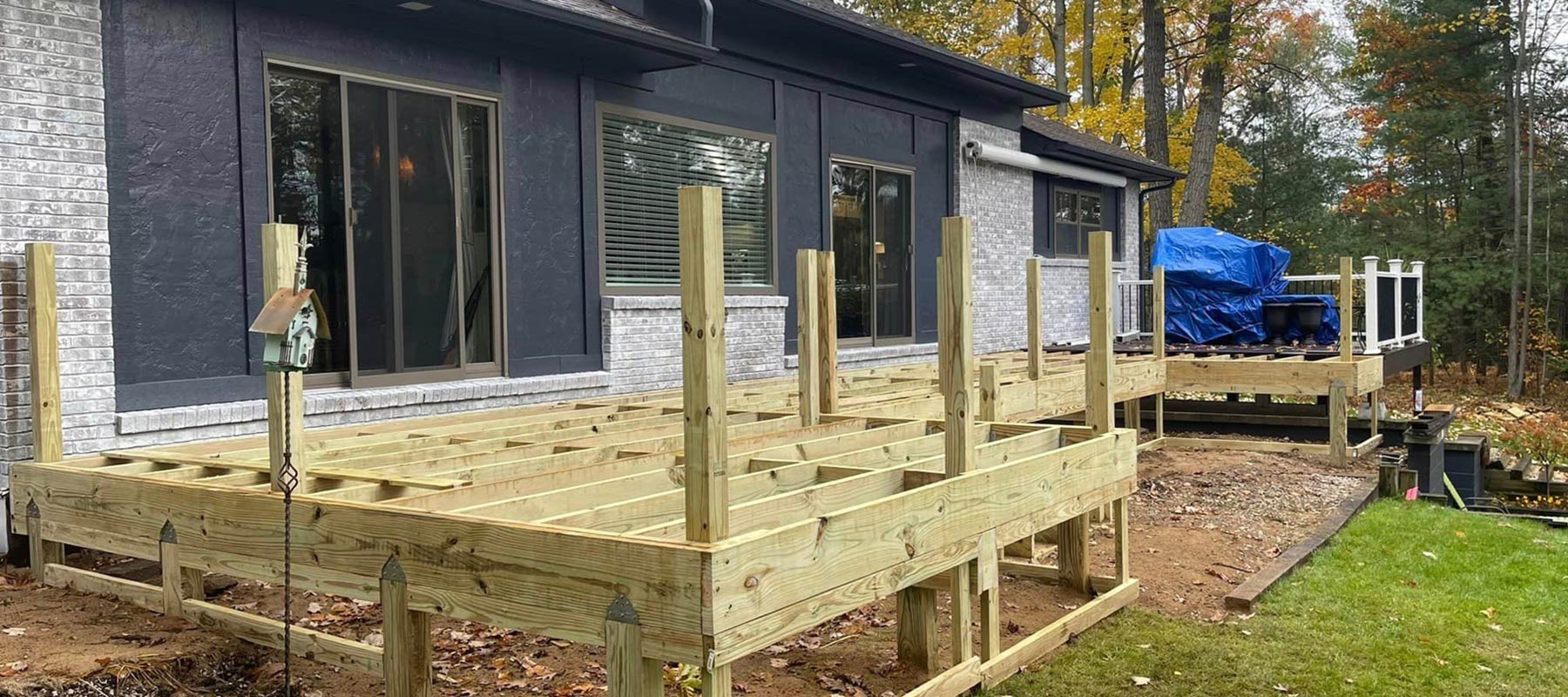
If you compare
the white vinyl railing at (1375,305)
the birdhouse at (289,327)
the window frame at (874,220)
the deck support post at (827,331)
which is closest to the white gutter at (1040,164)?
the window frame at (874,220)

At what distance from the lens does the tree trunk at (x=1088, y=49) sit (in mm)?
25312

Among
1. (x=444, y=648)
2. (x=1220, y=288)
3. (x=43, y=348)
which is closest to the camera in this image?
(x=444, y=648)

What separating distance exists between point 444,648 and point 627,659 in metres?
2.23

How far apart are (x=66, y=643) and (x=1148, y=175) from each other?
17209 mm

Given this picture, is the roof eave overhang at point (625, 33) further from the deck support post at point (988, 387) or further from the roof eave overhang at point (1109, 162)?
the roof eave overhang at point (1109, 162)

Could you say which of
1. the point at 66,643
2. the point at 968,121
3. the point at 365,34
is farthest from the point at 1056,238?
the point at 66,643

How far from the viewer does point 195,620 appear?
5.03 metres

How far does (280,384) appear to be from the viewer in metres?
4.48

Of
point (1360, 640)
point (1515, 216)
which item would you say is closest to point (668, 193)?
point (1360, 640)

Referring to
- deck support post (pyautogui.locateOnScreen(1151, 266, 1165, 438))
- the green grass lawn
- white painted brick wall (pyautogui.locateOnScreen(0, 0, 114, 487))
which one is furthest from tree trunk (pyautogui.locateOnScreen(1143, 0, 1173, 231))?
white painted brick wall (pyautogui.locateOnScreen(0, 0, 114, 487))

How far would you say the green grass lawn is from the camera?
5.09 m

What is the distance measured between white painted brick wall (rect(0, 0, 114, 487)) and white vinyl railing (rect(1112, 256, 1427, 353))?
787cm

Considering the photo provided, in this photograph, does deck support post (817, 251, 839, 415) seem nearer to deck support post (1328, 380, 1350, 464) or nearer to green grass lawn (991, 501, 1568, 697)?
green grass lawn (991, 501, 1568, 697)

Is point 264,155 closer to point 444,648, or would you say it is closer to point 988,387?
point 444,648
